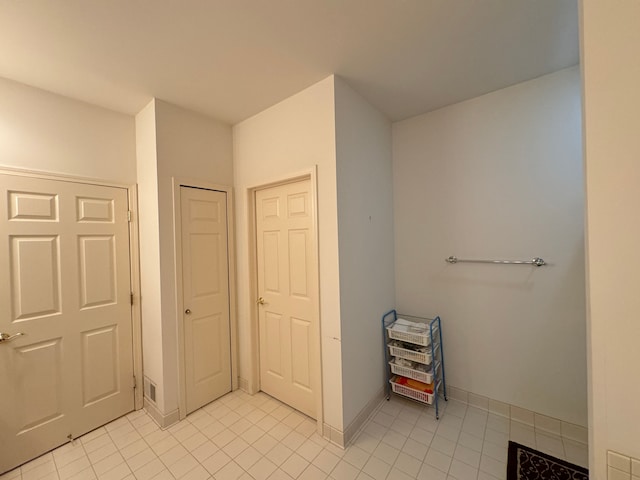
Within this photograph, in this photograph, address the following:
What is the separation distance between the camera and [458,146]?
7.26 feet

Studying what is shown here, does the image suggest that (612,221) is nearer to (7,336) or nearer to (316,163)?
(316,163)

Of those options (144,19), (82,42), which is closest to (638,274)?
(144,19)

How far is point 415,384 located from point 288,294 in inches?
52.5

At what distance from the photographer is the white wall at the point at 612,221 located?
75 cm

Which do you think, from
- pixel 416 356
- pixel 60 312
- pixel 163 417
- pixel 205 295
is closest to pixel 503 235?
pixel 416 356

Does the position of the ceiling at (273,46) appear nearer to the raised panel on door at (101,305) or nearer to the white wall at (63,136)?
the white wall at (63,136)

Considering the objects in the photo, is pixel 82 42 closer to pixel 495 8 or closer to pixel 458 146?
pixel 495 8

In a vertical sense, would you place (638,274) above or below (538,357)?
above

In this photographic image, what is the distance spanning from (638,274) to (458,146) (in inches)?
69.3

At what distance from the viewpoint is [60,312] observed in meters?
1.90

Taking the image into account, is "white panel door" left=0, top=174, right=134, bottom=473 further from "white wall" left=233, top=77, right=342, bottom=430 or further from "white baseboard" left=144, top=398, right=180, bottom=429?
"white wall" left=233, top=77, right=342, bottom=430

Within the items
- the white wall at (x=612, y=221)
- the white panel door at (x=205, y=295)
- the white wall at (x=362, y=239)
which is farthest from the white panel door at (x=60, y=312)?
the white wall at (x=612, y=221)

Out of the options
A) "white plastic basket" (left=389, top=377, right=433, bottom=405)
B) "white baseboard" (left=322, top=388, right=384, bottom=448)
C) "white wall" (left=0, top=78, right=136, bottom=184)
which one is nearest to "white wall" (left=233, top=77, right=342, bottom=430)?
"white baseboard" (left=322, top=388, right=384, bottom=448)

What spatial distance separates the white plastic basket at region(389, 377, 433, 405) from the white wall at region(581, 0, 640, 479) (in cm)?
136
